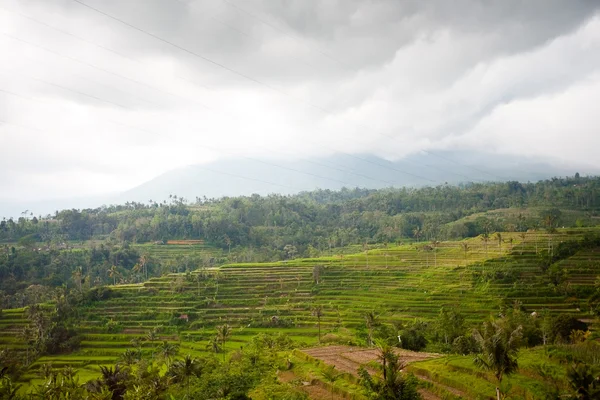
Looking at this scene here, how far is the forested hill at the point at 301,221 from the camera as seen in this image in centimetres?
10925

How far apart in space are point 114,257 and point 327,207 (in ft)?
268

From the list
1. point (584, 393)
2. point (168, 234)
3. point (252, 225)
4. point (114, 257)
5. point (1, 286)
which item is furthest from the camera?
point (252, 225)

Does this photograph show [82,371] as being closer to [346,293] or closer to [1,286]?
[346,293]

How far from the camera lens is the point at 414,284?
61500 mm

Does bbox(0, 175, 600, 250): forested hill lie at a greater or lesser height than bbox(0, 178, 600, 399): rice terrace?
greater

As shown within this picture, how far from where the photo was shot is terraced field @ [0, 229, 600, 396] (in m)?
50.8

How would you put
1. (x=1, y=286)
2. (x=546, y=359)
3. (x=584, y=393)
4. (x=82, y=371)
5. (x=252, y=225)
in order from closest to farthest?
(x=584, y=393) < (x=546, y=359) < (x=82, y=371) < (x=1, y=286) < (x=252, y=225)

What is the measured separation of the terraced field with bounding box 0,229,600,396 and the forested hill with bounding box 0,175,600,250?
109ft

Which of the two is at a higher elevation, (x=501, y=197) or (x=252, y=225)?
(x=501, y=197)

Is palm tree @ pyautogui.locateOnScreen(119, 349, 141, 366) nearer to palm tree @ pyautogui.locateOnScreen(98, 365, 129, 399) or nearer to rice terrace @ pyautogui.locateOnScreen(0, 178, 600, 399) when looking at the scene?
rice terrace @ pyautogui.locateOnScreen(0, 178, 600, 399)

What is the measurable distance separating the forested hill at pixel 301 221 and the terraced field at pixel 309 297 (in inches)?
1308

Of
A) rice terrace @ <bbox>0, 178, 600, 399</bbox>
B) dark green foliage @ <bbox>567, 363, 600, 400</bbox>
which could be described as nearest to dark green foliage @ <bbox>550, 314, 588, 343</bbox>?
rice terrace @ <bbox>0, 178, 600, 399</bbox>

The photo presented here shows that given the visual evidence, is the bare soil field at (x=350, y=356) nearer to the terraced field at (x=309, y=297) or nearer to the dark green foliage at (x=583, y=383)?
the terraced field at (x=309, y=297)

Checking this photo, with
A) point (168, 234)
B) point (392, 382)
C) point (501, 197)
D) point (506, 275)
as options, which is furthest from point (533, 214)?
point (392, 382)
